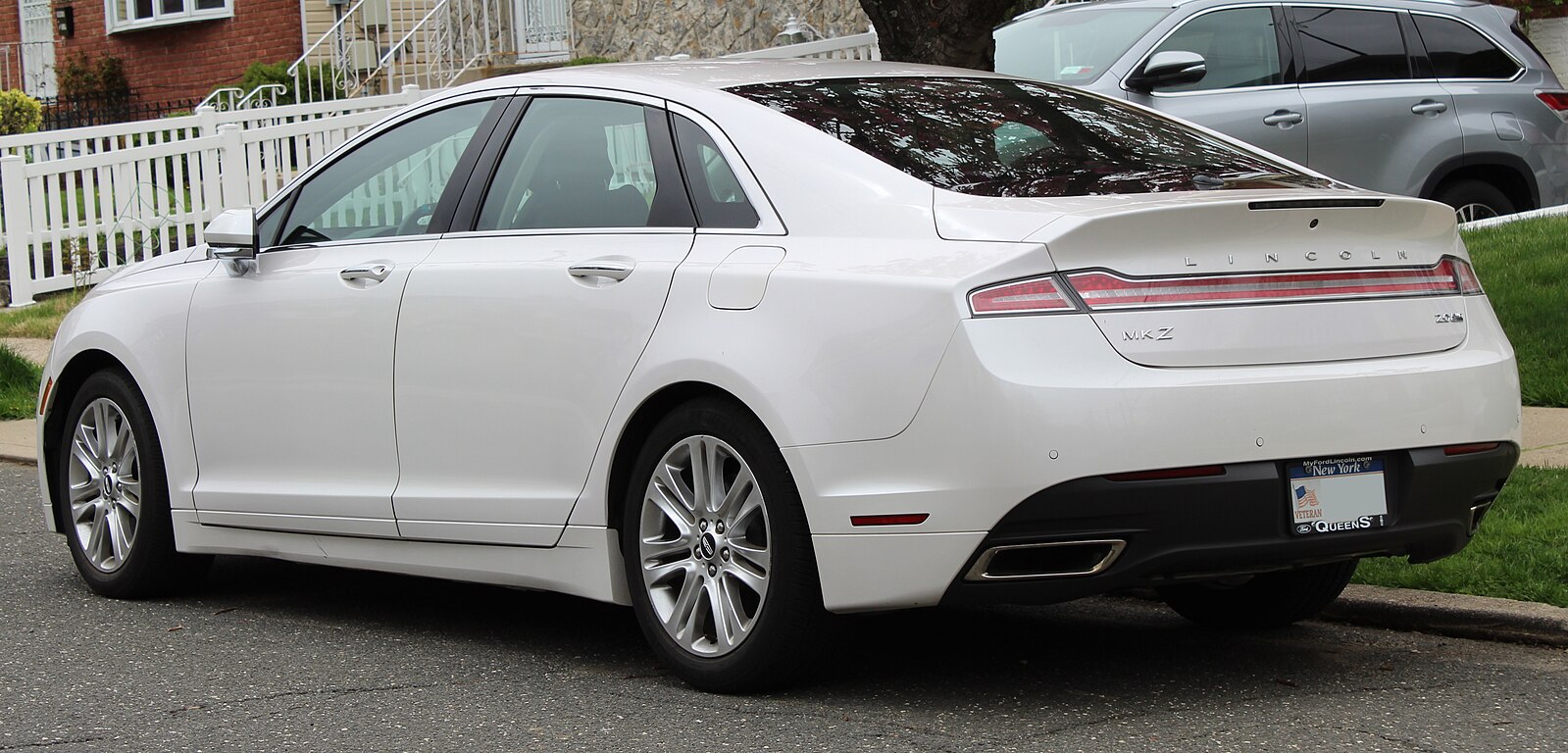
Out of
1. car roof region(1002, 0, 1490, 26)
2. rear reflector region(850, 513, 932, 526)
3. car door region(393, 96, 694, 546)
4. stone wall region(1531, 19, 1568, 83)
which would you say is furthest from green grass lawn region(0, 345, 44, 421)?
stone wall region(1531, 19, 1568, 83)

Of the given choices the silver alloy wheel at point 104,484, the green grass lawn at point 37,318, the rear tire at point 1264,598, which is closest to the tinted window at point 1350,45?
the rear tire at point 1264,598

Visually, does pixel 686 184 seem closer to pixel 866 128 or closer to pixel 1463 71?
pixel 866 128

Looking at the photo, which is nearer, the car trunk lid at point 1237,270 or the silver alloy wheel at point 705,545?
the car trunk lid at point 1237,270

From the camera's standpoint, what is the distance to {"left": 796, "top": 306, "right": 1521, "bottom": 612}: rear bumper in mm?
4281

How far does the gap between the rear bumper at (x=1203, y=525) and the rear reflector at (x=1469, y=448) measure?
1 centimetres

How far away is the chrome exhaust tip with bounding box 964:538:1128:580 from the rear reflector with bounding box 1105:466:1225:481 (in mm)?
158

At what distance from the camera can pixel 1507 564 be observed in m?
5.89

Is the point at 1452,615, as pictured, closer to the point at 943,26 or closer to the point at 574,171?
the point at 574,171

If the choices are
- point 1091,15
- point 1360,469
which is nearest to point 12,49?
point 1091,15

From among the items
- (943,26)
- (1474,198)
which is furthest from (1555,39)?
(943,26)

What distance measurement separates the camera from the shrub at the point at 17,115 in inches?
858

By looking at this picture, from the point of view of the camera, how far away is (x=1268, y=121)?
35.2 feet

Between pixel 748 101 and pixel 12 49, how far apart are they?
26.9 metres

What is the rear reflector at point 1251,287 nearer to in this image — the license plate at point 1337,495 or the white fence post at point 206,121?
the license plate at point 1337,495
